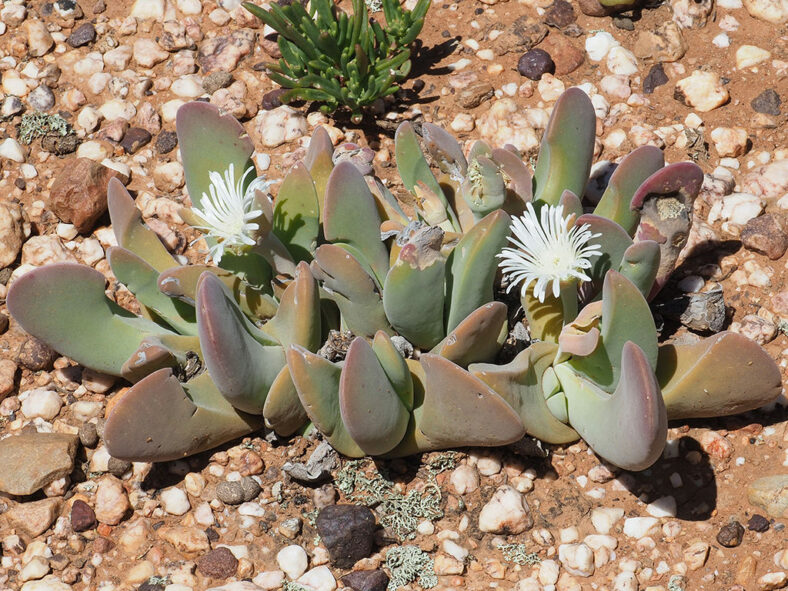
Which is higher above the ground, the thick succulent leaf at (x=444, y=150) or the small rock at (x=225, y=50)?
the thick succulent leaf at (x=444, y=150)

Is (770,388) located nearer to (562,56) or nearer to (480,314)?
(480,314)

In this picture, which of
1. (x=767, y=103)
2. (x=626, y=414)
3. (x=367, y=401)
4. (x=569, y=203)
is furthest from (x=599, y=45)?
(x=367, y=401)

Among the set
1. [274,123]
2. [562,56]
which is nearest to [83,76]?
[274,123]

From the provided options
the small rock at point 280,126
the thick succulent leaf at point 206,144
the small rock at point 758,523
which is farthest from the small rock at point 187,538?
the small rock at point 280,126

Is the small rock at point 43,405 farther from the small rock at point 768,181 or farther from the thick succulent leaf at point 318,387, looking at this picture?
the small rock at point 768,181

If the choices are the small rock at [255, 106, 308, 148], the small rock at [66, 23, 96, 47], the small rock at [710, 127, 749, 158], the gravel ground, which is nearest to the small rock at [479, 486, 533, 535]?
the gravel ground
